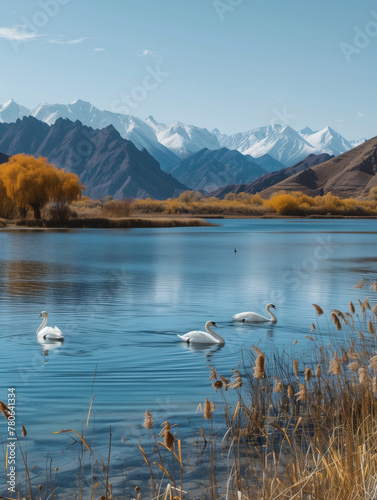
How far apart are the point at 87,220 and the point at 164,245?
84.3 ft

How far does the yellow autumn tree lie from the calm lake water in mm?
32632

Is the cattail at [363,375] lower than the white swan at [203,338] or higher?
Answer: higher

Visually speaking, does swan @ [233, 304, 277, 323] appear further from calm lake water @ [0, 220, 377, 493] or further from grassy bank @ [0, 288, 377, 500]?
grassy bank @ [0, 288, 377, 500]

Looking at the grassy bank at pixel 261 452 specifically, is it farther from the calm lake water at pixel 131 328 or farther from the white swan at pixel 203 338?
the white swan at pixel 203 338

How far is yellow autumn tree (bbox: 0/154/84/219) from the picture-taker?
67.9 meters

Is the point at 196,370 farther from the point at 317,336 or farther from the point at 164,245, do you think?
the point at 164,245

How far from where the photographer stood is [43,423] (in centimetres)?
749

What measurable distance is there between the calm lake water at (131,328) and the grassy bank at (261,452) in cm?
30

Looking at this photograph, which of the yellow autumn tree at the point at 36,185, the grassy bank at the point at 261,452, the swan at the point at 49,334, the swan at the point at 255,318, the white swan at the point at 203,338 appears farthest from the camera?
the yellow autumn tree at the point at 36,185

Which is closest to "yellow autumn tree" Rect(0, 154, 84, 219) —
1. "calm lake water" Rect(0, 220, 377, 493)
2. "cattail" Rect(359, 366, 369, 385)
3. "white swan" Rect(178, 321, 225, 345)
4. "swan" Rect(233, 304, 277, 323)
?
"calm lake water" Rect(0, 220, 377, 493)

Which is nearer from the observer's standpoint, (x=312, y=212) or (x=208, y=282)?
(x=208, y=282)

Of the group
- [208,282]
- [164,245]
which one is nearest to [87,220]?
[164,245]

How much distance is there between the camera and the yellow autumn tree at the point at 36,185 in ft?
223

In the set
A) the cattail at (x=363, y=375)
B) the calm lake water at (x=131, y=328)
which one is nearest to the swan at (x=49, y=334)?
the calm lake water at (x=131, y=328)
